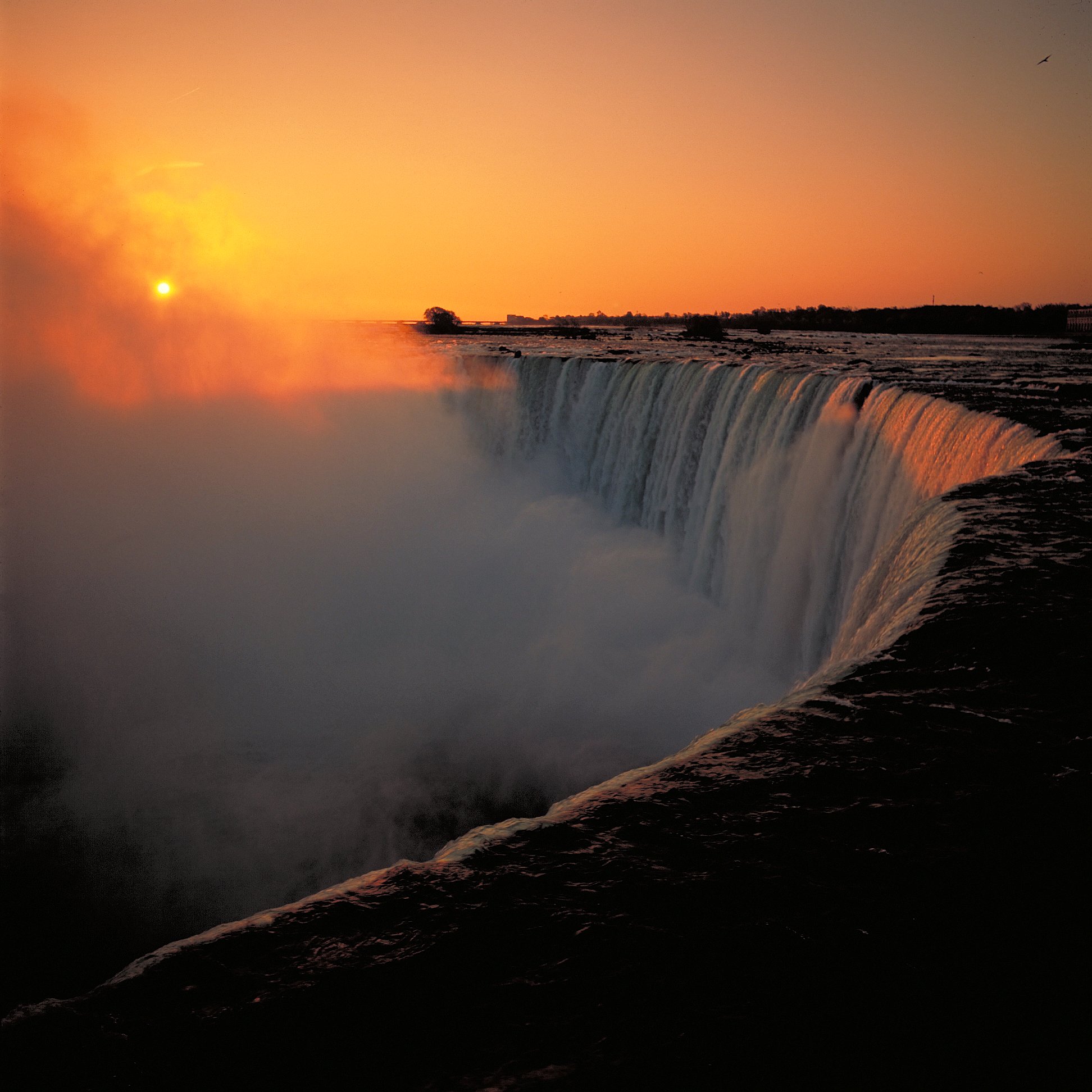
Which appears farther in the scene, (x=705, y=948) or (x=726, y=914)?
(x=726, y=914)

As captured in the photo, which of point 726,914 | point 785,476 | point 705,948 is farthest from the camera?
point 785,476

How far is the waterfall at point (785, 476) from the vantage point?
675 cm

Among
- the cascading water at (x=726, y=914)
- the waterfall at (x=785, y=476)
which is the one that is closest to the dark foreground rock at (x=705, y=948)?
the cascading water at (x=726, y=914)

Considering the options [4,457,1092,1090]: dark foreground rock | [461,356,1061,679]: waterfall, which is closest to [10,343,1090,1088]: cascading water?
[4,457,1092,1090]: dark foreground rock

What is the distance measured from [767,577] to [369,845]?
7.69 meters

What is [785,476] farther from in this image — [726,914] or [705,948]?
[705,948]

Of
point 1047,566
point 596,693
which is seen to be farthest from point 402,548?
point 1047,566

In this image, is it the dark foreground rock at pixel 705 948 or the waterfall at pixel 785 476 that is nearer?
the dark foreground rock at pixel 705 948

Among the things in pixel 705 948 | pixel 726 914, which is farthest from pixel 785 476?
pixel 705 948

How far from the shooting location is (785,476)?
43.7ft

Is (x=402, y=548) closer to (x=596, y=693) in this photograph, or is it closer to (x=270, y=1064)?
(x=596, y=693)

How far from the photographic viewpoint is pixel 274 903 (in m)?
7.92

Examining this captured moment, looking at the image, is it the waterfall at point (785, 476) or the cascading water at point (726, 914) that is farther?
the waterfall at point (785, 476)

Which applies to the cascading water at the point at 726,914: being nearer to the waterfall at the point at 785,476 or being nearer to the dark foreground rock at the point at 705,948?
the dark foreground rock at the point at 705,948
